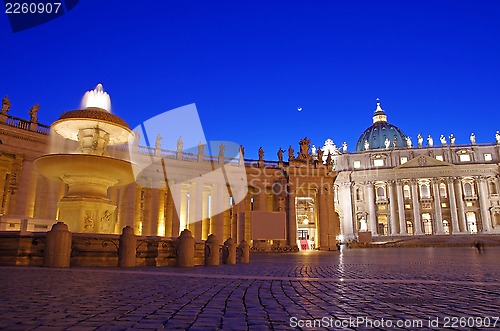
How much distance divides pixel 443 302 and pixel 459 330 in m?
2.31

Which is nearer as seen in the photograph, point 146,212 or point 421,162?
point 146,212

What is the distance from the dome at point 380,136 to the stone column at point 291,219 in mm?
100368

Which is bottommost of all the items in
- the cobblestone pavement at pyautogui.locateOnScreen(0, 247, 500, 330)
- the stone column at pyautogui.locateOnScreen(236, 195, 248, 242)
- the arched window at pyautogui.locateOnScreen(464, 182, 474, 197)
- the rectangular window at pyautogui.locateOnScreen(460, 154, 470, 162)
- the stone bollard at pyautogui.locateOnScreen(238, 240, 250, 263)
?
the cobblestone pavement at pyautogui.locateOnScreen(0, 247, 500, 330)

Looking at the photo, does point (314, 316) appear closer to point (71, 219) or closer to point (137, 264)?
point (137, 264)

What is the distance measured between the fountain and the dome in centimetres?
12986

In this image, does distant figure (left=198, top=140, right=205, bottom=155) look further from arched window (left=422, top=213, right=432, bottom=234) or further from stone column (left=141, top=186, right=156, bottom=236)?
arched window (left=422, top=213, right=432, bottom=234)

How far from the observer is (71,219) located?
18.2 metres

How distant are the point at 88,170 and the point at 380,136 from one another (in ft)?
451

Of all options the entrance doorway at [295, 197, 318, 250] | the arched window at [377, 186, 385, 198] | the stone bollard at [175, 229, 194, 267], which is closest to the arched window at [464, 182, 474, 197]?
the arched window at [377, 186, 385, 198]

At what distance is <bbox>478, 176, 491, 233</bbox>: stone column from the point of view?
99500 millimetres

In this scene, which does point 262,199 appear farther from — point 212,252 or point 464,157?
point 464,157

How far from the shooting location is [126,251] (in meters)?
15.2

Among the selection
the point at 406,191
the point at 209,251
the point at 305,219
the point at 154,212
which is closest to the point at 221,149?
the point at 154,212

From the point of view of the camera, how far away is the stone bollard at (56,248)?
13.8 metres
